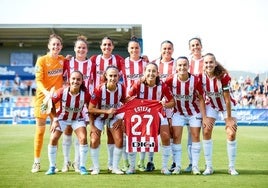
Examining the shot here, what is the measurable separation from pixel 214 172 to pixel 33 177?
8.78ft

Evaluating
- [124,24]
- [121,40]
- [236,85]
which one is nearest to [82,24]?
[124,24]

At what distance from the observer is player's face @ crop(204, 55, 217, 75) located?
659cm

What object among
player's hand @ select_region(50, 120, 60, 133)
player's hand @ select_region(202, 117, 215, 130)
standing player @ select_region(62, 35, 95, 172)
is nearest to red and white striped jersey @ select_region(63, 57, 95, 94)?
standing player @ select_region(62, 35, 95, 172)

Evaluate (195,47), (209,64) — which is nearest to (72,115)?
(209,64)

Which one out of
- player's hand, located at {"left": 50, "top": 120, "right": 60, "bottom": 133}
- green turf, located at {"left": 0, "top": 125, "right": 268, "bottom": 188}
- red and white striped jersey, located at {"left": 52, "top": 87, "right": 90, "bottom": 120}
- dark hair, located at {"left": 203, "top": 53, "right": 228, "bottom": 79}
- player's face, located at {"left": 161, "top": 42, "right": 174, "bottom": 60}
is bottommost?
green turf, located at {"left": 0, "top": 125, "right": 268, "bottom": 188}

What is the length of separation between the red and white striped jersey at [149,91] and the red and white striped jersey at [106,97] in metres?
0.17

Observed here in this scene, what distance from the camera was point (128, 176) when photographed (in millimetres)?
6246

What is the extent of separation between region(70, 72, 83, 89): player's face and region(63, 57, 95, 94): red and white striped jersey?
0.64 m

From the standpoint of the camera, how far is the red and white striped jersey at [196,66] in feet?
24.0

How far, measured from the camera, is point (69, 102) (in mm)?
6648

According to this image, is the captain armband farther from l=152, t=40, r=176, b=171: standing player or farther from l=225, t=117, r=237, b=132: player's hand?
l=152, t=40, r=176, b=171: standing player

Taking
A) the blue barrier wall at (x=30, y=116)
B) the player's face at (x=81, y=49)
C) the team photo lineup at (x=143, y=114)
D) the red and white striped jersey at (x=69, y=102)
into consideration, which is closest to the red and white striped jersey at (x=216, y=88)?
the team photo lineup at (x=143, y=114)

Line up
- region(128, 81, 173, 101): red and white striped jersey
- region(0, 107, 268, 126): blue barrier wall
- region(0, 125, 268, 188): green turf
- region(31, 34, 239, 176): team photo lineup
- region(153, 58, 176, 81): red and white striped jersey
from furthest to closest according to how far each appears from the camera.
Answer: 1. region(0, 107, 268, 126): blue barrier wall
2. region(153, 58, 176, 81): red and white striped jersey
3. region(128, 81, 173, 101): red and white striped jersey
4. region(31, 34, 239, 176): team photo lineup
5. region(0, 125, 268, 188): green turf

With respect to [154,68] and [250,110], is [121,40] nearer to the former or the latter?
[250,110]
